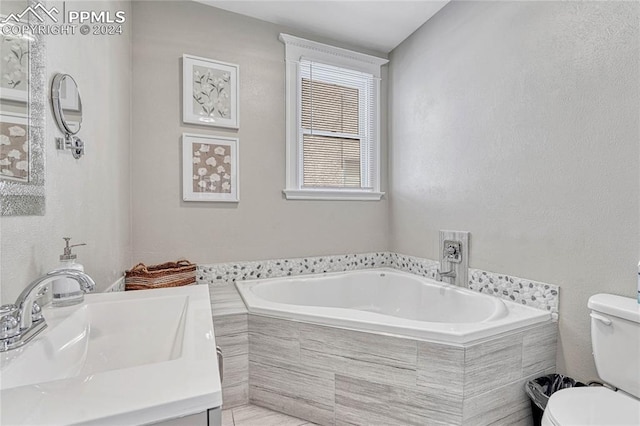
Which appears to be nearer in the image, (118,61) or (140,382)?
(140,382)

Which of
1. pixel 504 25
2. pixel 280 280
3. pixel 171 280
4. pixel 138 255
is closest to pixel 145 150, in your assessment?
pixel 138 255

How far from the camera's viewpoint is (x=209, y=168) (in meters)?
2.38

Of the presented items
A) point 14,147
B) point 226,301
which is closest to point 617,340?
point 226,301

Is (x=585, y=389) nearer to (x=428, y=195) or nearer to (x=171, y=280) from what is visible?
(x=428, y=195)

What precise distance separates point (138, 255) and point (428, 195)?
2293 millimetres

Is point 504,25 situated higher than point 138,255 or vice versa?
point 504,25

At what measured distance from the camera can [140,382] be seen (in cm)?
56

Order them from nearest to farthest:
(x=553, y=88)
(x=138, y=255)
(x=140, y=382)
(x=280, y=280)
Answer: (x=140, y=382) → (x=553, y=88) → (x=138, y=255) → (x=280, y=280)

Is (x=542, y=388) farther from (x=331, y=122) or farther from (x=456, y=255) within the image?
(x=331, y=122)

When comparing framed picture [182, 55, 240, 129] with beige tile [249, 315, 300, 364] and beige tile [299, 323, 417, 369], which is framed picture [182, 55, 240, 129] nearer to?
beige tile [249, 315, 300, 364]

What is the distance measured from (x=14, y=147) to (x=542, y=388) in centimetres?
237

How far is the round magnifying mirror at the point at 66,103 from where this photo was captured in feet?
3.64

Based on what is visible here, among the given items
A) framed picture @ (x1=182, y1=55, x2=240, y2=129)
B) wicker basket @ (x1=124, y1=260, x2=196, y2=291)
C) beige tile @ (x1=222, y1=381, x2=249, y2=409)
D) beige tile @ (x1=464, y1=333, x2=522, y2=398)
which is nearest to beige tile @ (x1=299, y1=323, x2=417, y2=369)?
beige tile @ (x1=464, y1=333, x2=522, y2=398)

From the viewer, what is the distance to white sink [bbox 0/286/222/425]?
18.9 inches
